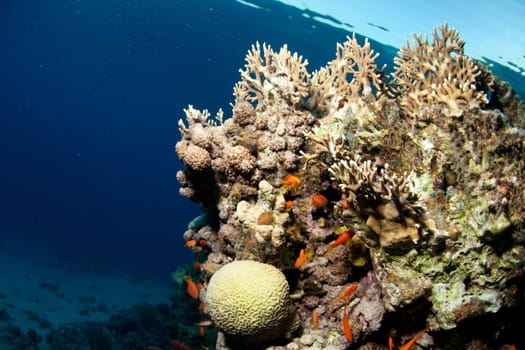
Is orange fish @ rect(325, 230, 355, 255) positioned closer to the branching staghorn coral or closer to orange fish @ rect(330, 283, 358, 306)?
orange fish @ rect(330, 283, 358, 306)

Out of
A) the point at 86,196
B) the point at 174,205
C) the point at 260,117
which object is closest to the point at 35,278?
the point at 260,117

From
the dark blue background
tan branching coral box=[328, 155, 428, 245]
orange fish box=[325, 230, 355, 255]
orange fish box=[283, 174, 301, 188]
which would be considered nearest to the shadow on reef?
orange fish box=[283, 174, 301, 188]

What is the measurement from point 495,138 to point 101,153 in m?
112

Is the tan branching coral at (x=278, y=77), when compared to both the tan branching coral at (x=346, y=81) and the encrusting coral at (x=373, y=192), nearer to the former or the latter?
the encrusting coral at (x=373, y=192)

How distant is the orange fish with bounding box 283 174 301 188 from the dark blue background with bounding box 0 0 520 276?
75.5 feet

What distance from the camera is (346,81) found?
18.5ft

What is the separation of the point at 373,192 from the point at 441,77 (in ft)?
6.70

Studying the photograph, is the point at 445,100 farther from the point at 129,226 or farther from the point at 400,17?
the point at 129,226

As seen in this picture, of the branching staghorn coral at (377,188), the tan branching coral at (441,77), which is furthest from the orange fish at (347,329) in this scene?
the tan branching coral at (441,77)

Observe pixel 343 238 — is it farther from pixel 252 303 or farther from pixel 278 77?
pixel 278 77

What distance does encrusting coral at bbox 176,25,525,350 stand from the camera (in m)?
3.49

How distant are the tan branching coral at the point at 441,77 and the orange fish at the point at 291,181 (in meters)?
1.68

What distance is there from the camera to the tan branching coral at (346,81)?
532 centimetres

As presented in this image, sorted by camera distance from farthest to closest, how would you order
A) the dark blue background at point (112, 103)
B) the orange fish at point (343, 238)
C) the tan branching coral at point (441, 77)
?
the dark blue background at point (112, 103)
the orange fish at point (343, 238)
the tan branching coral at point (441, 77)
